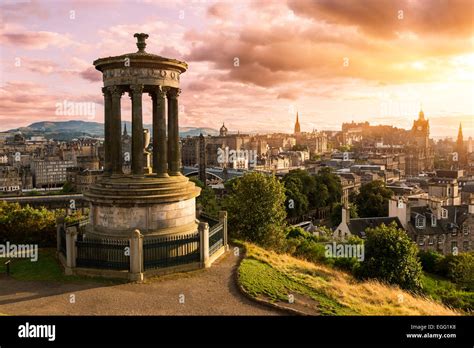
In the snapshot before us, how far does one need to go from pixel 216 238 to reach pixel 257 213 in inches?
329

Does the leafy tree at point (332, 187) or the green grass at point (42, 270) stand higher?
the green grass at point (42, 270)

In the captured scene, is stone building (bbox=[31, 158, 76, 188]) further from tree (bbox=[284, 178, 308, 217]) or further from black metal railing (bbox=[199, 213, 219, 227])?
black metal railing (bbox=[199, 213, 219, 227])

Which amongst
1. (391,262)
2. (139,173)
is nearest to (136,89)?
(139,173)

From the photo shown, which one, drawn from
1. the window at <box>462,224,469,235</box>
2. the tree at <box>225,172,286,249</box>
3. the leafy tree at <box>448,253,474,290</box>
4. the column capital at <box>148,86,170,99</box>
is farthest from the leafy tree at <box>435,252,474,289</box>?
the column capital at <box>148,86,170,99</box>

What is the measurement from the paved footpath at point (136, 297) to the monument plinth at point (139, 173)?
9.88ft

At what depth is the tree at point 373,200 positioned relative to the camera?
76375 mm

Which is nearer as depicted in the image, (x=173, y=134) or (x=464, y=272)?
(x=173, y=134)

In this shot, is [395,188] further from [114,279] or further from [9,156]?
[9,156]

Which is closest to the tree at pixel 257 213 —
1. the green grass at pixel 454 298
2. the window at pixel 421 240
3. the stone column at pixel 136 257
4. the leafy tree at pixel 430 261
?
the green grass at pixel 454 298

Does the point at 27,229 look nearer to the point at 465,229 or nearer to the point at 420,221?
the point at 420,221

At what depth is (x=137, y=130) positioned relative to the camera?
1978 cm

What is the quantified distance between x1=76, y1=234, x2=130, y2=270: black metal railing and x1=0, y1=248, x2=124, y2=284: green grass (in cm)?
62

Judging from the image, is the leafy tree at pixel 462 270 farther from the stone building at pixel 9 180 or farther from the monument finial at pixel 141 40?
the stone building at pixel 9 180
